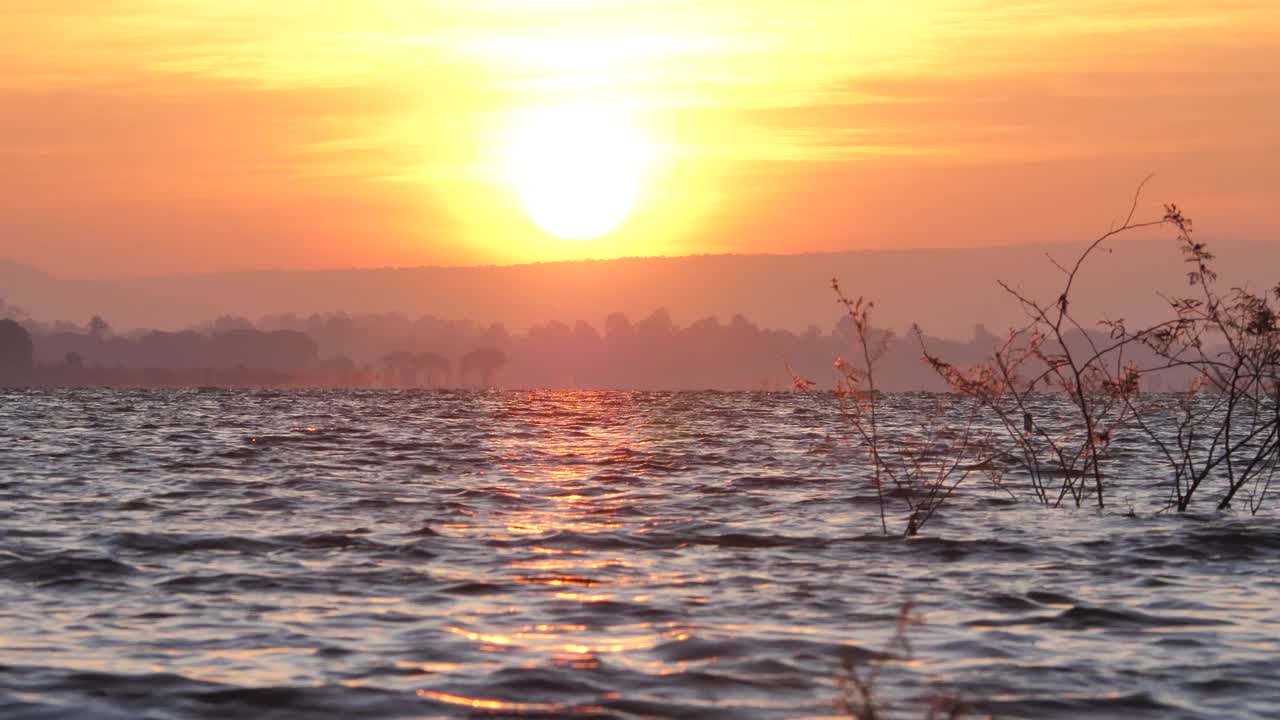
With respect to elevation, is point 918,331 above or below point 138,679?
above

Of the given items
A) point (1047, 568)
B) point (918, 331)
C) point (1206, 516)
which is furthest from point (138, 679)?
point (1206, 516)

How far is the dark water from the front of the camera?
35.4 ft

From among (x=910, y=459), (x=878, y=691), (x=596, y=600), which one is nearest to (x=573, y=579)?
(x=596, y=600)

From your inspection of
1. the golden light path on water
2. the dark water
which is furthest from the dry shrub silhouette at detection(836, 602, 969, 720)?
the golden light path on water

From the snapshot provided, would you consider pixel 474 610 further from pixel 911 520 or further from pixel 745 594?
pixel 911 520

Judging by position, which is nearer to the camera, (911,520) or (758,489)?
(911,520)

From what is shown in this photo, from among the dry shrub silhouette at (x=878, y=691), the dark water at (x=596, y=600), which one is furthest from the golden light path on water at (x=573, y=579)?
the dry shrub silhouette at (x=878, y=691)

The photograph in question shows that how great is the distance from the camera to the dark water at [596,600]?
10.8 metres

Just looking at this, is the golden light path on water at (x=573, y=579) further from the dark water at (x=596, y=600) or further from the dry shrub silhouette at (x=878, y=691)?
the dry shrub silhouette at (x=878, y=691)

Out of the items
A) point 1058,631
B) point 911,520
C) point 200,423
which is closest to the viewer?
point 1058,631

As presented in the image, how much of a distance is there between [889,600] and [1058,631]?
200 centimetres

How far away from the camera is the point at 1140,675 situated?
11.5 meters

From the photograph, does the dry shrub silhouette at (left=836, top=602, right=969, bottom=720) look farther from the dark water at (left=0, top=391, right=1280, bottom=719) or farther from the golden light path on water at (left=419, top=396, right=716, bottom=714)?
the golden light path on water at (left=419, top=396, right=716, bottom=714)

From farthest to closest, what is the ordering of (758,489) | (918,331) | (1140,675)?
(758,489) < (918,331) < (1140,675)
